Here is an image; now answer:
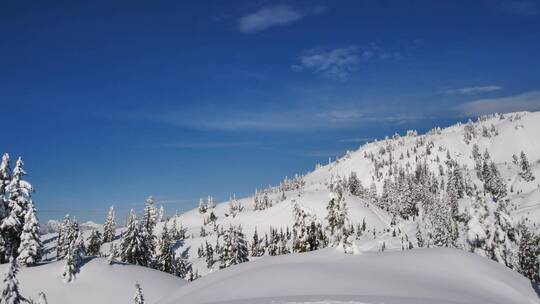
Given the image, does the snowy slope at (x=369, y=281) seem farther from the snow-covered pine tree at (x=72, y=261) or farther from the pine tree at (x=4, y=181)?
the pine tree at (x=4, y=181)

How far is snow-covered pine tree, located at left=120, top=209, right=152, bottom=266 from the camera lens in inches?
2958

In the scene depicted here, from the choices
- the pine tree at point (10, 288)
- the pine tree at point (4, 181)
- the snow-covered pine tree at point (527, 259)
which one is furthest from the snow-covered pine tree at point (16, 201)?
the snow-covered pine tree at point (527, 259)

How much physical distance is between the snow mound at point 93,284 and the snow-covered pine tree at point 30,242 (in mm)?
2743

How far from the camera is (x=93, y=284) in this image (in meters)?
54.1

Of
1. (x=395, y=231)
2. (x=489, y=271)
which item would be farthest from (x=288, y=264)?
(x=395, y=231)

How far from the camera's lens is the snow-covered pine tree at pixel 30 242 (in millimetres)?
57594

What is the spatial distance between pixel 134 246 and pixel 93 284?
21.3 m

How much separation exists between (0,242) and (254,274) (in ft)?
164

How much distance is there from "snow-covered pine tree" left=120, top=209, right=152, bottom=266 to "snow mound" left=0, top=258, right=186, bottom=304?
56.0 ft

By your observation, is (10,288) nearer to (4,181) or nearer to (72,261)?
(72,261)

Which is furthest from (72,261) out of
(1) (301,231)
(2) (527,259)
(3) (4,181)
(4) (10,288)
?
(2) (527,259)

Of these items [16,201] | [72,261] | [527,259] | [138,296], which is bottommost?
[527,259]

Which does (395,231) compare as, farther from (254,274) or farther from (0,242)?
(254,274)

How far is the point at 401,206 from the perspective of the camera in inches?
7461
